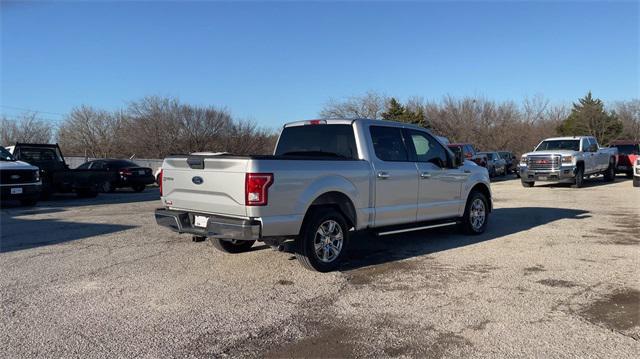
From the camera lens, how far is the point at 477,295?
5449 millimetres

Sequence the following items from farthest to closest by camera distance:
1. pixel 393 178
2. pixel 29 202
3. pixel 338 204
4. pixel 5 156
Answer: pixel 5 156
pixel 29 202
pixel 393 178
pixel 338 204

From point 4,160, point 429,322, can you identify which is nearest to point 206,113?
point 4,160

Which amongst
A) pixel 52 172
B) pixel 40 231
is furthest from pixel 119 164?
pixel 40 231

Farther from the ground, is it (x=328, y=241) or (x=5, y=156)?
(x=5, y=156)

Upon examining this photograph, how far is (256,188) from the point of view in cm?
577

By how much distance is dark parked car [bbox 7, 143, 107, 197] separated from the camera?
715 inches

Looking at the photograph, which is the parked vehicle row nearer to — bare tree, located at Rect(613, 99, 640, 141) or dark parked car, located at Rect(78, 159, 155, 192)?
dark parked car, located at Rect(78, 159, 155, 192)

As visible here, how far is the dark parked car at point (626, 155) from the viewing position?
85.1 ft

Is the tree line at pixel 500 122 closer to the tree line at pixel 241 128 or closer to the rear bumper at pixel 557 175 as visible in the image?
the tree line at pixel 241 128

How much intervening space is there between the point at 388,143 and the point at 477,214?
9.25 feet

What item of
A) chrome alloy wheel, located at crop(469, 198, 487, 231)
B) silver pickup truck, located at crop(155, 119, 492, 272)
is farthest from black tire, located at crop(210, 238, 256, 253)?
chrome alloy wheel, located at crop(469, 198, 487, 231)

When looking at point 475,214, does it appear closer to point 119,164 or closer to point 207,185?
point 207,185

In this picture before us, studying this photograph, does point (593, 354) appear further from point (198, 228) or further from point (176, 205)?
point (176, 205)

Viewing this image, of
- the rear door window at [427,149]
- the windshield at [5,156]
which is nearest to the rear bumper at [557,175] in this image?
the rear door window at [427,149]
